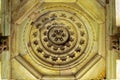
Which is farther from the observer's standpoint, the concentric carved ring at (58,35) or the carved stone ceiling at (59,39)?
the concentric carved ring at (58,35)

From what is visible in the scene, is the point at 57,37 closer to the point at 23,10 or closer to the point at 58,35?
the point at 58,35

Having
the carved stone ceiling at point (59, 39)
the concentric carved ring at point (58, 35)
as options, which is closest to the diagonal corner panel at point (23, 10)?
the carved stone ceiling at point (59, 39)

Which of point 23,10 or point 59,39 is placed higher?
point 23,10

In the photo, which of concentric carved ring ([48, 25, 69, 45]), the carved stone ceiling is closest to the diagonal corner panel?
the carved stone ceiling

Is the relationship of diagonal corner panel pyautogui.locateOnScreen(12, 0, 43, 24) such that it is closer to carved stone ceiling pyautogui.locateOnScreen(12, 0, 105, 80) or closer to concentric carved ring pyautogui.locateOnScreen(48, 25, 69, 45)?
carved stone ceiling pyautogui.locateOnScreen(12, 0, 105, 80)

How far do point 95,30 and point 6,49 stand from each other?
72.4 inches

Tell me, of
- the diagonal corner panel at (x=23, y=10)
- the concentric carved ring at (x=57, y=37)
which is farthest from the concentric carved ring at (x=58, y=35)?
the diagonal corner panel at (x=23, y=10)

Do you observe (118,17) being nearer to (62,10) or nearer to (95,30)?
(95,30)

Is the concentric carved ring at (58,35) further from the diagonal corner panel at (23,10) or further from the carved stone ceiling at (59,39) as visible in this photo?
the diagonal corner panel at (23,10)

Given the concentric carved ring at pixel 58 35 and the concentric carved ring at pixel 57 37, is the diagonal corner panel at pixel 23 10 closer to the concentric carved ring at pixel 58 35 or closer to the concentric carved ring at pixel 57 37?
the concentric carved ring at pixel 57 37

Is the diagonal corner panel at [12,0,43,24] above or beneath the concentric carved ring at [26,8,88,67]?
above

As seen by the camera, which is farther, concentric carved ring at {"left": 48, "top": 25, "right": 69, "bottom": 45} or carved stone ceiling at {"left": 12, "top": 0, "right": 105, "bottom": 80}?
concentric carved ring at {"left": 48, "top": 25, "right": 69, "bottom": 45}

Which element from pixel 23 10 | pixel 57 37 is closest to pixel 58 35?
pixel 57 37

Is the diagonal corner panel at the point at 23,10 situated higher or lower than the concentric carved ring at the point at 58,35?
higher
